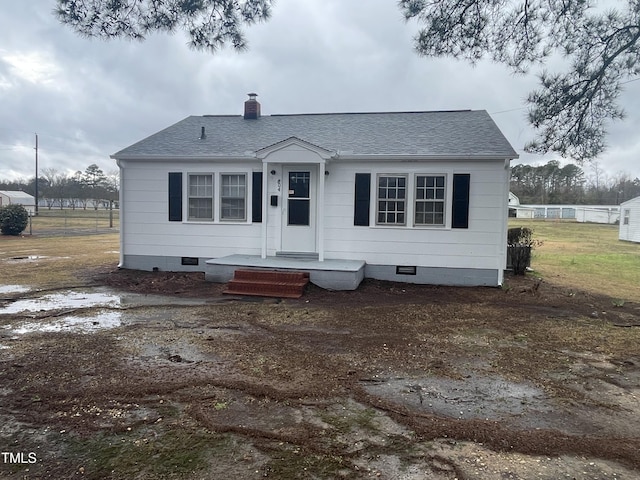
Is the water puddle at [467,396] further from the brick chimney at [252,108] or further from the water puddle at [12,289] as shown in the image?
the brick chimney at [252,108]

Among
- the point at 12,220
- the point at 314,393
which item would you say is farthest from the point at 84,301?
the point at 12,220

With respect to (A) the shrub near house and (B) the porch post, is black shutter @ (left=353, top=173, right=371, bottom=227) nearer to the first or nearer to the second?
(B) the porch post

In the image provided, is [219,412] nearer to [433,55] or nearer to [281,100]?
[433,55]

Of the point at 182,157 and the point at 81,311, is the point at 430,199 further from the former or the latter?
the point at 81,311

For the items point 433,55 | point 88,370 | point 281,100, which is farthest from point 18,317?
point 281,100

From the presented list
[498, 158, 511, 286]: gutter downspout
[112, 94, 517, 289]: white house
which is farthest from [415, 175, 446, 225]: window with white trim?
[498, 158, 511, 286]: gutter downspout

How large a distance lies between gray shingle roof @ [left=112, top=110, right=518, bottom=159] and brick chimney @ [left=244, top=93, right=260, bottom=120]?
0.74 feet

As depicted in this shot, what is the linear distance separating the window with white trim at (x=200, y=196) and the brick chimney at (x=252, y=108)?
3.10m

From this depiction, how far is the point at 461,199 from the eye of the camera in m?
8.95

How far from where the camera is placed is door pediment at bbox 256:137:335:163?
29.6ft

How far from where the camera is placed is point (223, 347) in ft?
16.2

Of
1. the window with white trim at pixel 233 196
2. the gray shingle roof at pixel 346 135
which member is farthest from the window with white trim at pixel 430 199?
the window with white trim at pixel 233 196

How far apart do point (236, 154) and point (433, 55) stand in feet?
15.7

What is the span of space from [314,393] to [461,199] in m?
6.45
